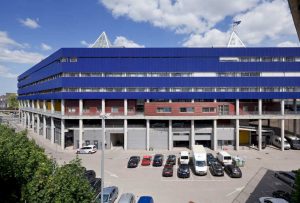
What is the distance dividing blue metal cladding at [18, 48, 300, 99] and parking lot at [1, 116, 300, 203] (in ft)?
45.1

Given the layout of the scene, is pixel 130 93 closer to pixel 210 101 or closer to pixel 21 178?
pixel 210 101

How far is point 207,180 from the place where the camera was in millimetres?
32812

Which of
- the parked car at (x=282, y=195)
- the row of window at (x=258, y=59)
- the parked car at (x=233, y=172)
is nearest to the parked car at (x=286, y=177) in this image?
the parked car at (x=233, y=172)

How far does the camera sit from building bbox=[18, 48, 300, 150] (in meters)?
52.2

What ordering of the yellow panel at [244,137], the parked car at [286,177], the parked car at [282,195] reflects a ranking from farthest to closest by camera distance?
1. the yellow panel at [244,137]
2. the parked car at [286,177]
3. the parked car at [282,195]

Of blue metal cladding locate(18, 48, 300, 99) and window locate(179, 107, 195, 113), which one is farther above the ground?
blue metal cladding locate(18, 48, 300, 99)

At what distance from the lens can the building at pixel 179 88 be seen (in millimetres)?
52250

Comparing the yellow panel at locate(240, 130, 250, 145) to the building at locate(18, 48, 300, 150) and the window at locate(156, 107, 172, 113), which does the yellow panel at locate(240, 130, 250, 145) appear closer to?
the building at locate(18, 48, 300, 150)

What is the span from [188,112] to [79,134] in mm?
22650

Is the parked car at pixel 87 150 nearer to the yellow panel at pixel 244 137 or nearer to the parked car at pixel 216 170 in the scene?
the parked car at pixel 216 170

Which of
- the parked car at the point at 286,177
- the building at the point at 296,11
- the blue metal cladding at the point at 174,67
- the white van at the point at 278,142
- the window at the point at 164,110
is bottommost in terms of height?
the parked car at the point at 286,177

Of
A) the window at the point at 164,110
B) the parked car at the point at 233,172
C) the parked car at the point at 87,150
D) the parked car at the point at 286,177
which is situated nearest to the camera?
the parked car at the point at 286,177

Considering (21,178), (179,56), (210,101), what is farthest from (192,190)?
(179,56)

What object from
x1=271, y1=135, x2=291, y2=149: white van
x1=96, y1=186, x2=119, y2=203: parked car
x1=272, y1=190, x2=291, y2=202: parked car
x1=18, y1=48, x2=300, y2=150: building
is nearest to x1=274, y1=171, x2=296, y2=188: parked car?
x1=272, y1=190, x2=291, y2=202: parked car
